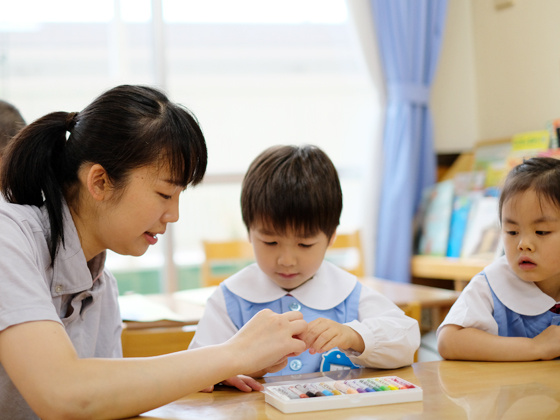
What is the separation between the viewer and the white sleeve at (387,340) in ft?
3.30

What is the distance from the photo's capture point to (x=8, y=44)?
8.65 feet

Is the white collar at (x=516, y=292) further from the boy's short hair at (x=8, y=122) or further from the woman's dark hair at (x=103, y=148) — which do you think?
the boy's short hair at (x=8, y=122)

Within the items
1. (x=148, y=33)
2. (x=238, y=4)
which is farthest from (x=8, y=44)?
(x=238, y=4)

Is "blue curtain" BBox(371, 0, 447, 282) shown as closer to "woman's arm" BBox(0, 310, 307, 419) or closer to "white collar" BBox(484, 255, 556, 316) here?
"white collar" BBox(484, 255, 556, 316)

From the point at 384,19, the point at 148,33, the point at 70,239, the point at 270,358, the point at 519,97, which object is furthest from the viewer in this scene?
the point at 384,19

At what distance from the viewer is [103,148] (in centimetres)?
97

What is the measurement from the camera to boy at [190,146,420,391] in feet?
3.81

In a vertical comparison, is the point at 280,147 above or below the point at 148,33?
below

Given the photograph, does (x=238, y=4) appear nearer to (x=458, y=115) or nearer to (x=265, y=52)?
(x=265, y=52)

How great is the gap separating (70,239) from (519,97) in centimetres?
223

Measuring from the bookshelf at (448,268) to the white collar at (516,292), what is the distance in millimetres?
1208

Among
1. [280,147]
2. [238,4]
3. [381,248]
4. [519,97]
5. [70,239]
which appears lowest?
[381,248]

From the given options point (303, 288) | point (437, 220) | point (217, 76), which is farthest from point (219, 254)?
point (303, 288)

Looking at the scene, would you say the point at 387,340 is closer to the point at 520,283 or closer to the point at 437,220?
the point at 520,283
